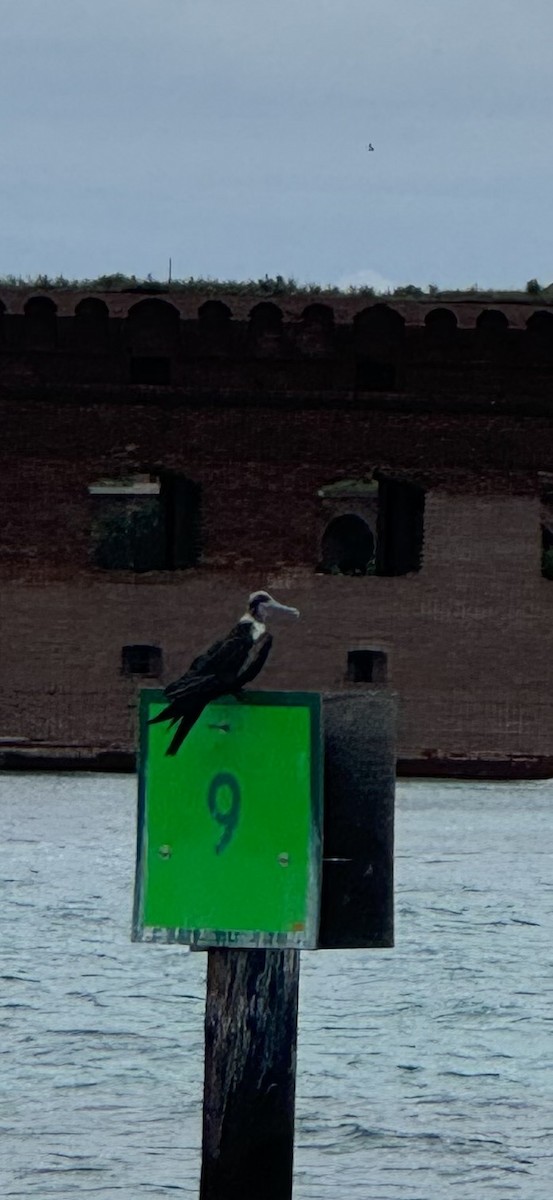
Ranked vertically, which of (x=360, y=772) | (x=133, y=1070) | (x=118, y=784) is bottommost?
(x=118, y=784)

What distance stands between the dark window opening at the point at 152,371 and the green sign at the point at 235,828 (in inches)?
928

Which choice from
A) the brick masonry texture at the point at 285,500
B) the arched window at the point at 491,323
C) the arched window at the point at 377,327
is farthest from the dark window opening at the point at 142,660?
the arched window at the point at 491,323

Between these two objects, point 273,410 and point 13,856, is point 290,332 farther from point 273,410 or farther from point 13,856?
point 13,856

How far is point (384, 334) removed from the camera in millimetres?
28734

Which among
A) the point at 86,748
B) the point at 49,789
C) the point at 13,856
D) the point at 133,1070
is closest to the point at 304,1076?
the point at 133,1070

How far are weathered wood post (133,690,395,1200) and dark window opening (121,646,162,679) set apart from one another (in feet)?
73.8

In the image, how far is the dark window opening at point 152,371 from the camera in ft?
94.5

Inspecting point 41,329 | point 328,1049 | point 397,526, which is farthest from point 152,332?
point 328,1049

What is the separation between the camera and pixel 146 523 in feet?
148

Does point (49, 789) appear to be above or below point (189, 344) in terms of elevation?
below

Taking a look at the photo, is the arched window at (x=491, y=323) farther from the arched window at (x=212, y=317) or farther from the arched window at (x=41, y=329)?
the arched window at (x=41, y=329)

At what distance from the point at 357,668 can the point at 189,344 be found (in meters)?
4.70

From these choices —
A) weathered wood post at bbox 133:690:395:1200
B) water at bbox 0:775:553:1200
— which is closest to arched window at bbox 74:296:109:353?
water at bbox 0:775:553:1200

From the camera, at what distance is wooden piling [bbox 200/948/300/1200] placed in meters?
5.71
